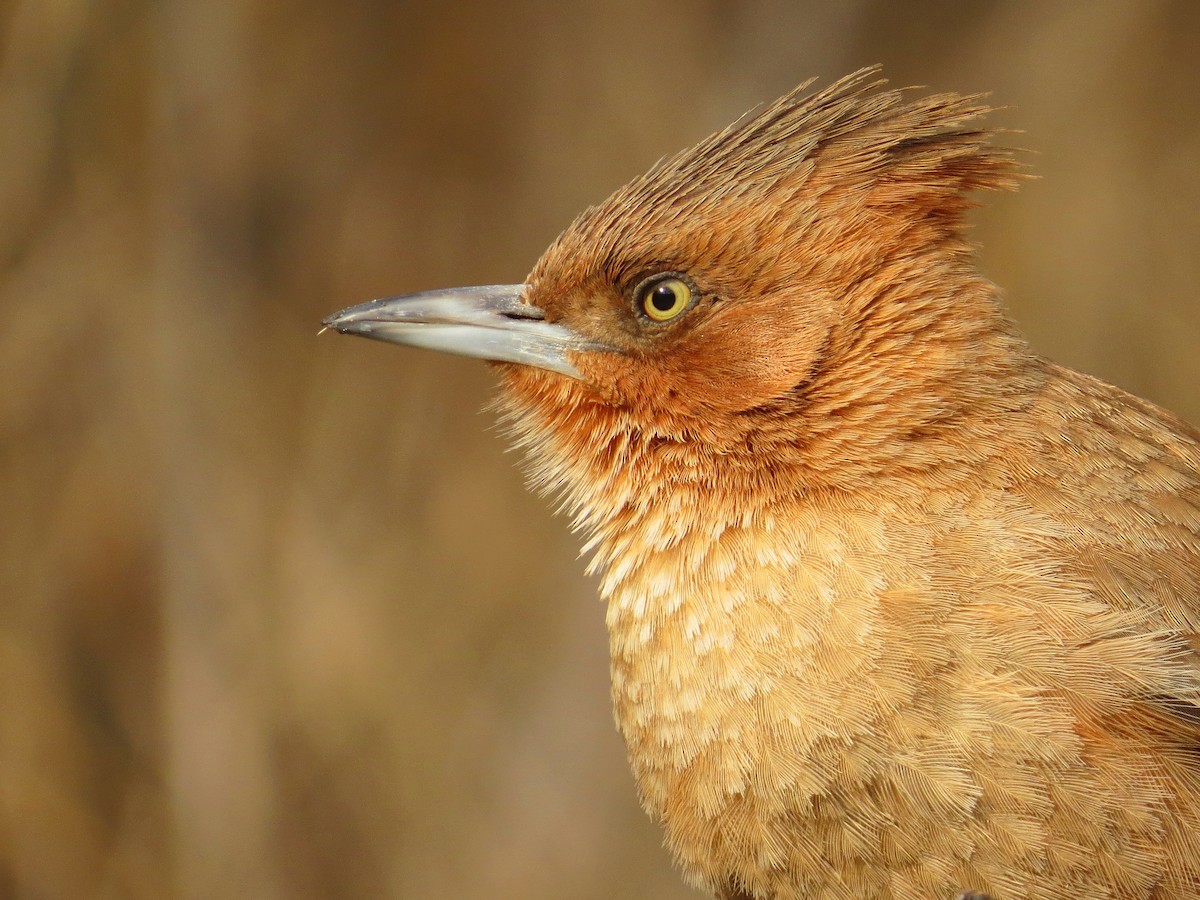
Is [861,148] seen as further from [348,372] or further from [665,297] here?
[348,372]

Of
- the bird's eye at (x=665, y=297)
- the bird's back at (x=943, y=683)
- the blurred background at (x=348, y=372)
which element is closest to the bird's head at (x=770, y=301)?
the bird's eye at (x=665, y=297)

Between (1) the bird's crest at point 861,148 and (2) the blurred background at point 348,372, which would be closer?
(1) the bird's crest at point 861,148

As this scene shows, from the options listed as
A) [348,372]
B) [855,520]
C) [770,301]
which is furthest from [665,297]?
[348,372]

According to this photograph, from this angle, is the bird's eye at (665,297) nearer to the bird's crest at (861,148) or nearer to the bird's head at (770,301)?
the bird's head at (770,301)

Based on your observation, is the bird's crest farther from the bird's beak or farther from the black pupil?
the bird's beak

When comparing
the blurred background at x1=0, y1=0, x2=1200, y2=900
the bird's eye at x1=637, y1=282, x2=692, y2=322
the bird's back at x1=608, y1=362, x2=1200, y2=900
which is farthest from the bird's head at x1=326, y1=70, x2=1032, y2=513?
the blurred background at x1=0, y1=0, x2=1200, y2=900
